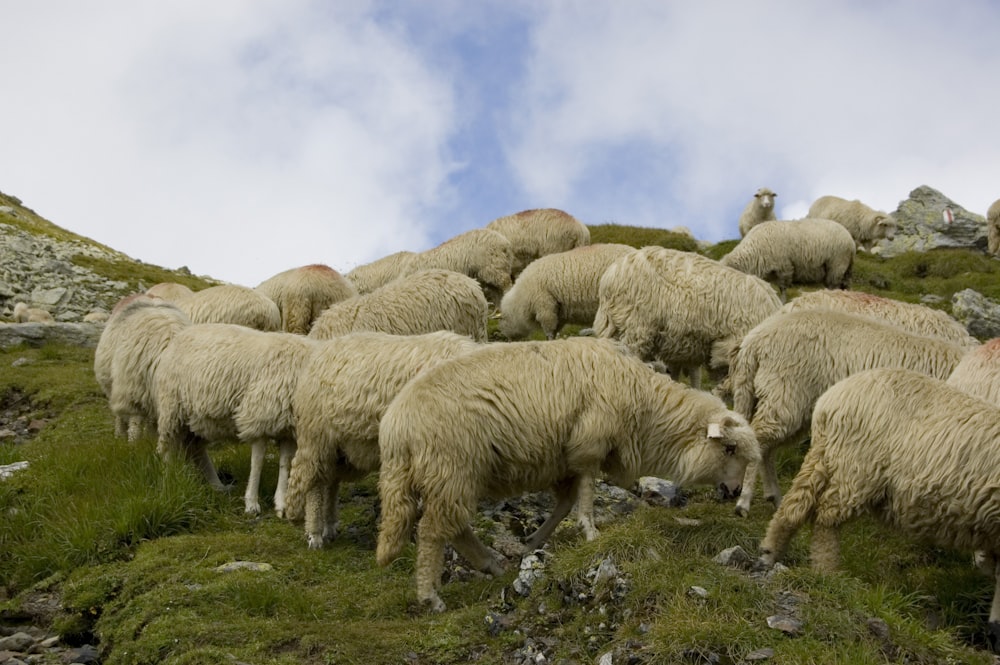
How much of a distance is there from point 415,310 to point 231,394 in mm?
3395

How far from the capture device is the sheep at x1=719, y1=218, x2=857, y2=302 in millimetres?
20016

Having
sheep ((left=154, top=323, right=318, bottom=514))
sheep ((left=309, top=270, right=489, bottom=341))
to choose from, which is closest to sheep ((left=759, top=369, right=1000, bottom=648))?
sheep ((left=154, top=323, right=318, bottom=514))

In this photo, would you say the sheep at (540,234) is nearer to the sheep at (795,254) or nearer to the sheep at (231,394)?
the sheep at (795,254)

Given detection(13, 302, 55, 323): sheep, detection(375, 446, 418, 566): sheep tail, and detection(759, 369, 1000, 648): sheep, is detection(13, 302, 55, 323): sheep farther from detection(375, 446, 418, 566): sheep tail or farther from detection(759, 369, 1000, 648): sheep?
detection(759, 369, 1000, 648): sheep

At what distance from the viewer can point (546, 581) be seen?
280 inches

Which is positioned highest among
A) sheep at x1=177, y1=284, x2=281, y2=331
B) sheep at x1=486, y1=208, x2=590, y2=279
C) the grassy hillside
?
sheep at x1=486, y1=208, x2=590, y2=279

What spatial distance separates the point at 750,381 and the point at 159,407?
6.53 meters

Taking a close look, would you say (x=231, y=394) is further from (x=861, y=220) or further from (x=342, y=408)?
(x=861, y=220)

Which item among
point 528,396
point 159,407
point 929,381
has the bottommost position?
point 159,407

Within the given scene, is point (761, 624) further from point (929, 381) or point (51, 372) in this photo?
point (51, 372)

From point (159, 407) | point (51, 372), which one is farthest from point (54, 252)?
point (159, 407)

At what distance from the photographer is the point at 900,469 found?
288 inches

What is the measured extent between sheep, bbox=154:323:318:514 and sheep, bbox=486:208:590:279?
11171 mm

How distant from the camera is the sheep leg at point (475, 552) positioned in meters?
8.30
